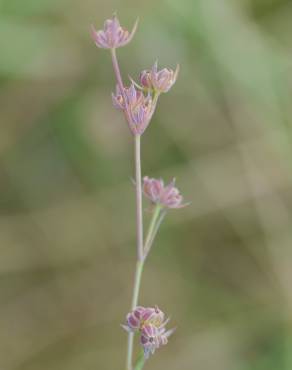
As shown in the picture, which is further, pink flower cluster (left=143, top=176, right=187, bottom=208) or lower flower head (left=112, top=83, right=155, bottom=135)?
pink flower cluster (left=143, top=176, right=187, bottom=208)

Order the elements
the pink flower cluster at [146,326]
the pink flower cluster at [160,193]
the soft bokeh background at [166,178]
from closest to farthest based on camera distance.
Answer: the pink flower cluster at [146,326] < the pink flower cluster at [160,193] < the soft bokeh background at [166,178]

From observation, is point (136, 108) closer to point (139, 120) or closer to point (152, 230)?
point (139, 120)

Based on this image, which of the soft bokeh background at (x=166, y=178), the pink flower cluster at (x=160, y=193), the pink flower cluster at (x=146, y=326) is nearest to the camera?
the pink flower cluster at (x=146, y=326)

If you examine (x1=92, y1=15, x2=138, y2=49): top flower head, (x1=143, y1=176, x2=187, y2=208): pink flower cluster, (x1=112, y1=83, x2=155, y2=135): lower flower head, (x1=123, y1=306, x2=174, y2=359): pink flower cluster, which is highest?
(x1=92, y1=15, x2=138, y2=49): top flower head

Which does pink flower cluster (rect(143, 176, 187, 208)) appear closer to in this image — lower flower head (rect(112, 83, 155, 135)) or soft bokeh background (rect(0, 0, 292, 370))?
lower flower head (rect(112, 83, 155, 135))

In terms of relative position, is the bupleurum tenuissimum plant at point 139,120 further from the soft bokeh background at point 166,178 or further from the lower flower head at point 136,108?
the soft bokeh background at point 166,178

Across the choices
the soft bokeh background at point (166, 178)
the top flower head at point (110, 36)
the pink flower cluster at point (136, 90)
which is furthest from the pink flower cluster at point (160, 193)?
the soft bokeh background at point (166, 178)

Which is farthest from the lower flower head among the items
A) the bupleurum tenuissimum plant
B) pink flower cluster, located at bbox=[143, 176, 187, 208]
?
pink flower cluster, located at bbox=[143, 176, 187, 208]

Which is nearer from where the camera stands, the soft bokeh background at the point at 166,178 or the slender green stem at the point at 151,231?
the slender green stem at the point at 151,231

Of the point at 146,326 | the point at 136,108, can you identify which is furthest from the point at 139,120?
the point at 146,326
